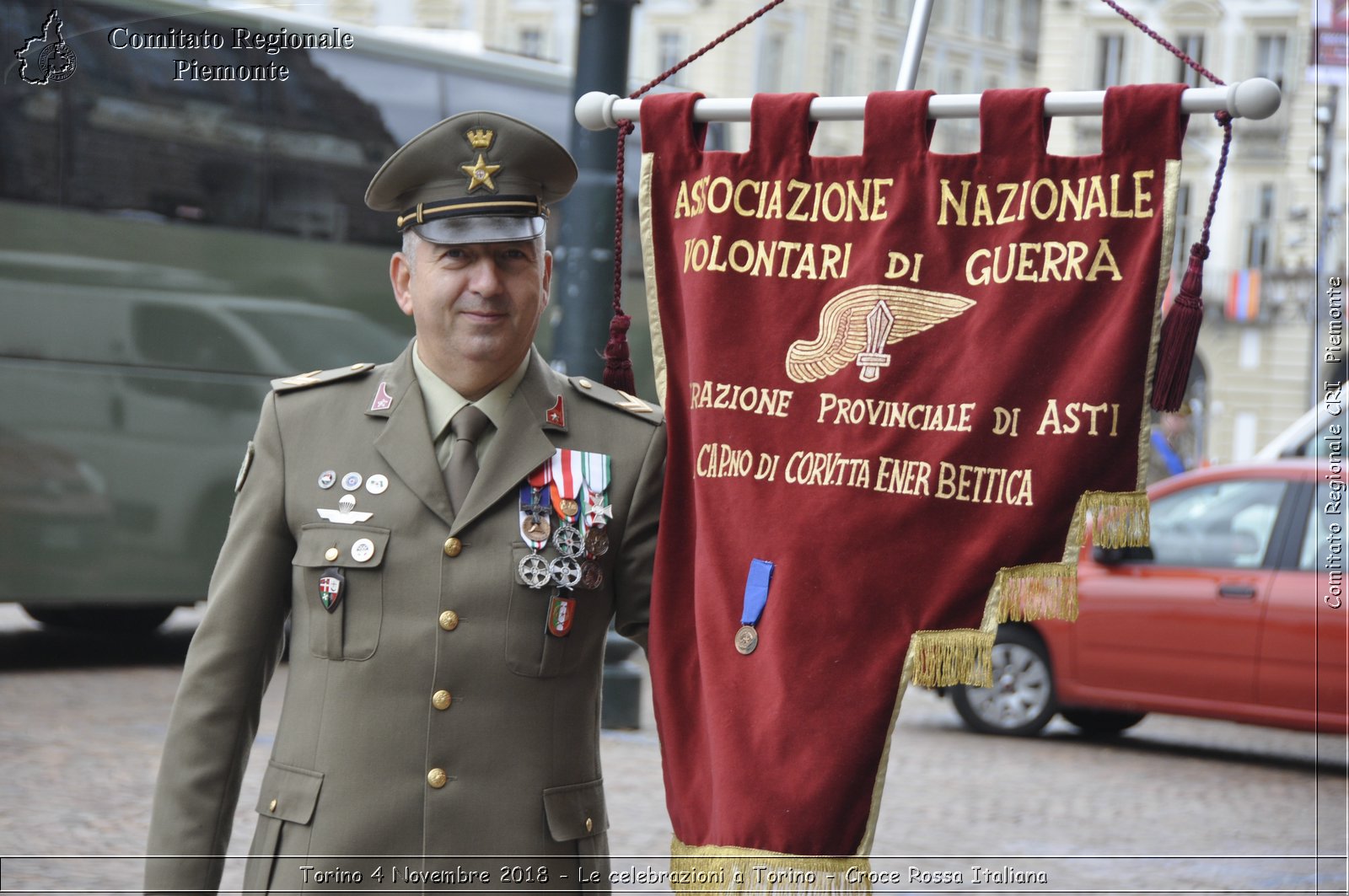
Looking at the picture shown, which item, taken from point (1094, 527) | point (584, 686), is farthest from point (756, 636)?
point (1094, 527)

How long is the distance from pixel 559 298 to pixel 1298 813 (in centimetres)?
432

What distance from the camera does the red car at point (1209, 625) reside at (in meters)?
8.74

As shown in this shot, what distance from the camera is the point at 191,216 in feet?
35.3

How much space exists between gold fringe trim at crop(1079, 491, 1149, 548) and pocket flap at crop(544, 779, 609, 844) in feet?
2.93

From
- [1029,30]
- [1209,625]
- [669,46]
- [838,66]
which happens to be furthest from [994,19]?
[1209,625]

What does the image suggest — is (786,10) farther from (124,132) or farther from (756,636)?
(756,636)

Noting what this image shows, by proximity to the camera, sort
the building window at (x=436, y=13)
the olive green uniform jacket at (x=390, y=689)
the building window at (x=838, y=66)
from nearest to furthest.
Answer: the olive green uniform jacket at (x=390, y=689) < the building window at (x=436, y=13) < the building window at (x=838, y=66)

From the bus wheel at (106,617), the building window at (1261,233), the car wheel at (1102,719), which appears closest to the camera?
the car wheel at (1102,719)

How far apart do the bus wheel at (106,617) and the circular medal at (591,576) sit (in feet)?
31.7

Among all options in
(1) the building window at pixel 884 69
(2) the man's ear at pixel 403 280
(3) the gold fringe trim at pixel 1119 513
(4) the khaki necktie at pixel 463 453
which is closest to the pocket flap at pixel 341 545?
(4) the khaki necktie at pixel 463 453

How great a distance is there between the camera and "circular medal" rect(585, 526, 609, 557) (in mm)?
2785

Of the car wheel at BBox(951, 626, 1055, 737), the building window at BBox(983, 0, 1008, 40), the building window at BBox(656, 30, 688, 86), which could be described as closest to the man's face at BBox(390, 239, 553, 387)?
the car wheel at BBox(951, 626, 1055, 737)

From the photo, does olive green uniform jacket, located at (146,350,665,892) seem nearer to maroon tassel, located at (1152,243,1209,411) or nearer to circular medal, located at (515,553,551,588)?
circular medal, located at (515,553,551,588)

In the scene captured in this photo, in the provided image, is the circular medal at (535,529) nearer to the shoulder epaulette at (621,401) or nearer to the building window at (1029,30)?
the shoulder epaulette at (621,401)
